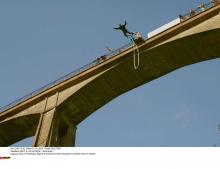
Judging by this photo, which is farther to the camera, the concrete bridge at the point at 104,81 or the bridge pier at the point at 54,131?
the bridge pier at the point at 54,131

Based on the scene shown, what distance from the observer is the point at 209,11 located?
16594 millimetres

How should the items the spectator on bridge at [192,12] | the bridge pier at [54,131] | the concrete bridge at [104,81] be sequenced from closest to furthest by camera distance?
1. the concrete bridge at [104,81]
2. the spectator on bridge at [192,12]
3. the bridge pier at [54,131]

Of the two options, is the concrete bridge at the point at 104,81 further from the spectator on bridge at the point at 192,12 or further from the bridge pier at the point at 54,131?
the spectator on bridge at the point at 192,12

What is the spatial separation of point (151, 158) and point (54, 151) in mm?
2464

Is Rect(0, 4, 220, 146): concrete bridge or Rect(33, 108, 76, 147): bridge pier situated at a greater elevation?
Rect(0, 4, 220, 146): concrete bridge

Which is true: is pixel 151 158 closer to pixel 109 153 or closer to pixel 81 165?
pixel 109 153

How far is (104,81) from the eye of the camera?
19.3m

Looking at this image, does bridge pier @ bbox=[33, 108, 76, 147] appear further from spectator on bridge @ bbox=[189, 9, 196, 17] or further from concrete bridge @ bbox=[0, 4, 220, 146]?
spectator on bridge @ bbox=[189, 9, 196, 17]

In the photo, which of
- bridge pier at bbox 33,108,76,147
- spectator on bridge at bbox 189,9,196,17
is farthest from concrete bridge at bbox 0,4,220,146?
spectator on bridge at bbox 189,9,196,17

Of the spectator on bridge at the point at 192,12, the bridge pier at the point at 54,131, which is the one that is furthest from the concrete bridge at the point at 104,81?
the spectator on bridge at the point at 192,12

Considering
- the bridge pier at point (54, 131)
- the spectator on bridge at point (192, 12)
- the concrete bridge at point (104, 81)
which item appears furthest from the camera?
the bridge pier at point (54, 131)

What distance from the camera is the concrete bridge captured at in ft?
55.5

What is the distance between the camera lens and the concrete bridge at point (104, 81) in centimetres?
1691

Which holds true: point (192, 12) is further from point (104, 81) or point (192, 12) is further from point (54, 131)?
point (54, 131)
